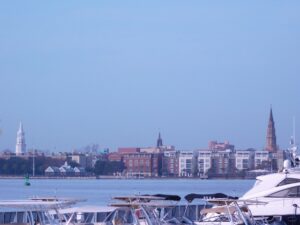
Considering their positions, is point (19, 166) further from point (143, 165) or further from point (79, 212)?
point (79, 212)

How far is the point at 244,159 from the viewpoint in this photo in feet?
615

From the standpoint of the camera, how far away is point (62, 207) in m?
34.6

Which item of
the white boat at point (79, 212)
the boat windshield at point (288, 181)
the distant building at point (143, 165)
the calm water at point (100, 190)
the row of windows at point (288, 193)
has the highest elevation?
the distant building at point (143, 165)

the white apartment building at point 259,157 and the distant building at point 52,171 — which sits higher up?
the white apartment building at point 259,157

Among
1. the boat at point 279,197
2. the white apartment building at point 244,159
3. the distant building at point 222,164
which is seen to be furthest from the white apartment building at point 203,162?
the boat at point 279,197

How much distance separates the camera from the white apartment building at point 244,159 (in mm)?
179500

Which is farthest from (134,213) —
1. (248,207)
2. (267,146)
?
(267,146)

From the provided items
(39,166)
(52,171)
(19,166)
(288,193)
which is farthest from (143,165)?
(288,193)

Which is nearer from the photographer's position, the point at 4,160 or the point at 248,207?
the point at 248,207

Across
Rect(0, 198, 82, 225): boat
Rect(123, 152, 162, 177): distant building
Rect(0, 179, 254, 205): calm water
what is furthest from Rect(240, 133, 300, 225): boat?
Rect(123, 152, 162, 177): distant building

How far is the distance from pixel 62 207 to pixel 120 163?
159108mm

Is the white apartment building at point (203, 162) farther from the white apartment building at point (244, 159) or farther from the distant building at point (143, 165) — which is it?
the distant building at point (143, 165)

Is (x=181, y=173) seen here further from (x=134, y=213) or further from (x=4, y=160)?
(x=134, y=213)

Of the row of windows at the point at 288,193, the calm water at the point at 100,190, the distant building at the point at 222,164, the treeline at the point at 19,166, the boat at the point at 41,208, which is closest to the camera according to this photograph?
the boat at the point at 41,208
